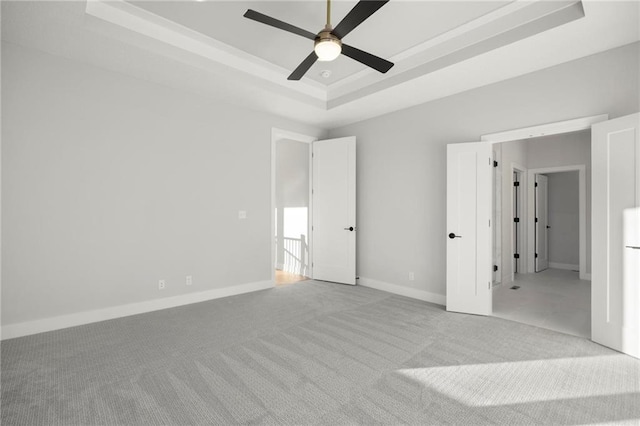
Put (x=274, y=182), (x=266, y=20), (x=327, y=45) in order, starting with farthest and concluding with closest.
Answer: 1. (x=274, y=182)
2. (x=327, y=45)
3. (x=266, y=20)

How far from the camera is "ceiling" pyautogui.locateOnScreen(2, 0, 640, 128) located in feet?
8.64

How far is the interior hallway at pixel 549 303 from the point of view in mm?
3420

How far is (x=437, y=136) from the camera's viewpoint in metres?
4.27

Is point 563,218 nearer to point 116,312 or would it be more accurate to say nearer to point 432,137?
point 432,137

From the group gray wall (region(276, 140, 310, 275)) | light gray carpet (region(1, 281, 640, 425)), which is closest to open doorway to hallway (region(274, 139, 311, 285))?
gray wall (region(276, 140, 310, 275))

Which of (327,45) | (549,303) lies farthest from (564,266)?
(327,45)

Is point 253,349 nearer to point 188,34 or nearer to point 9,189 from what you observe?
point 9,189

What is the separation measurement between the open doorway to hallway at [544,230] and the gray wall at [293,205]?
3.43m

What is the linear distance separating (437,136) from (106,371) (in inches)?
175

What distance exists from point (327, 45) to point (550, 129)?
266 centimetres

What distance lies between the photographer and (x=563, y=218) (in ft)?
23.2

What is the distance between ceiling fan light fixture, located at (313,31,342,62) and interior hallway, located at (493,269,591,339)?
350cm

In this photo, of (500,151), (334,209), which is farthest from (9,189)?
(500,151)

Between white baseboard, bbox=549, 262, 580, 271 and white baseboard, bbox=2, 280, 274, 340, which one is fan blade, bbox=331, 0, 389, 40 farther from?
white baseboard, bbox=549, 262, 580, 271
